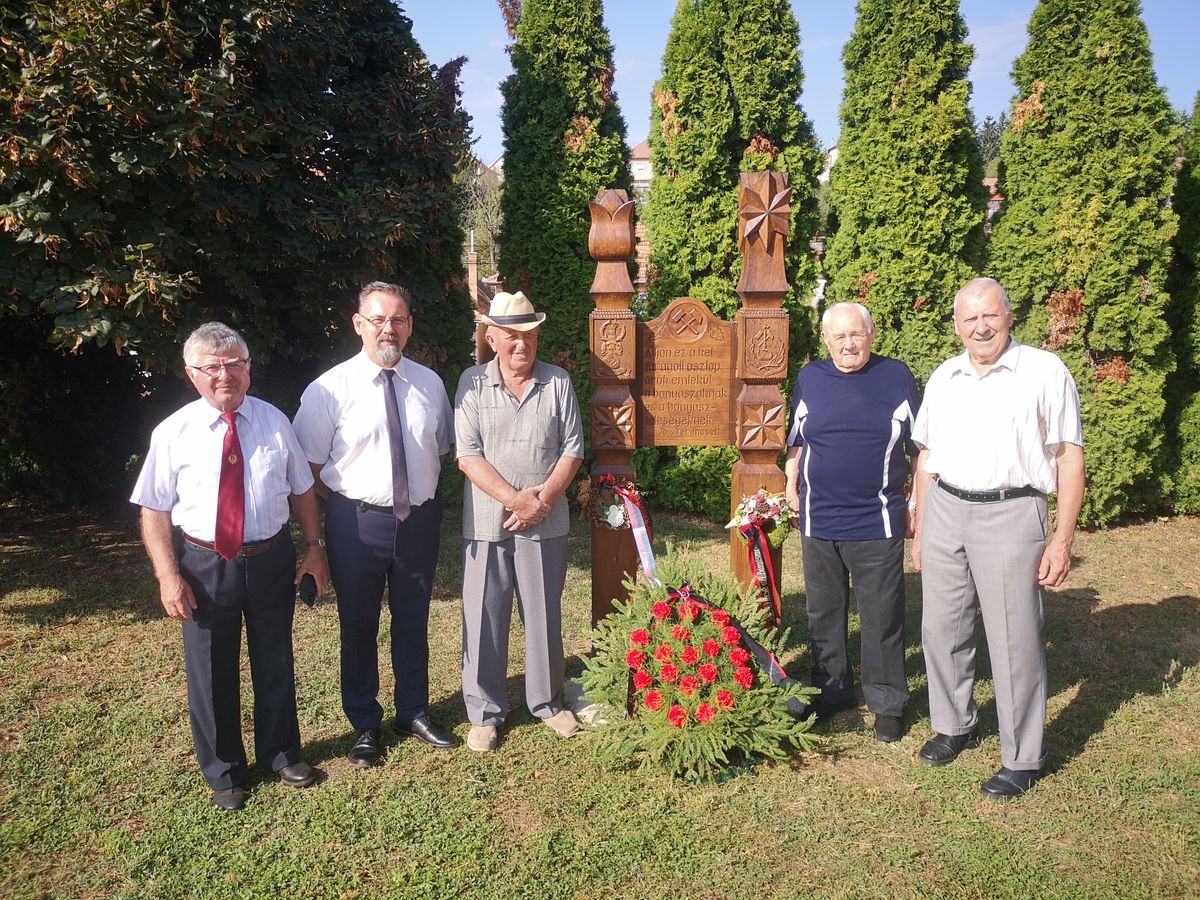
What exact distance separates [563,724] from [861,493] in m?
1.79

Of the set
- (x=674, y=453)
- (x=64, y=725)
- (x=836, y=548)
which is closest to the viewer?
(x=836, y=548)

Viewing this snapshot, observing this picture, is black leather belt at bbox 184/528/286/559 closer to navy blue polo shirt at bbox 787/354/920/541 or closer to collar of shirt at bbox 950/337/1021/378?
navy blue polo shirt at bbox 787/354/920/541

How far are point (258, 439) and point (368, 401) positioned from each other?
19.3 inches

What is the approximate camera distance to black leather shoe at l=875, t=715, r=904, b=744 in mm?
3781

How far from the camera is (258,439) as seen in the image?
321 cm

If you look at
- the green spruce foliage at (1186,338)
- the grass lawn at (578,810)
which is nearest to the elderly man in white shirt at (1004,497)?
the grass lawn at (578,810)

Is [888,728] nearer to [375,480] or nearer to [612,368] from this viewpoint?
[612,368]

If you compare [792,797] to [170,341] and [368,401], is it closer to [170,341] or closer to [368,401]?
[368,401]

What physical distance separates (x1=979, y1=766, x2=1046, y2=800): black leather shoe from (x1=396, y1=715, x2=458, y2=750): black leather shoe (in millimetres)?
2342

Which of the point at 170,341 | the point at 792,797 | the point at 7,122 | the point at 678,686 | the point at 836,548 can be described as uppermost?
the point at 7,122

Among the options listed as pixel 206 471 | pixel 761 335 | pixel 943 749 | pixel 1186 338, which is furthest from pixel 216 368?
pixel 1186 338

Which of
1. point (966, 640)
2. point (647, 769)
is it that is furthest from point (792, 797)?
point (966, 640)

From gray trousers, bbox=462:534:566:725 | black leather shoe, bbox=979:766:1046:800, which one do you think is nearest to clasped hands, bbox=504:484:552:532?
gray trousers, bbox=462:534:566:725

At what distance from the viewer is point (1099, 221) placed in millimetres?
6707
